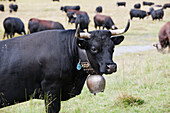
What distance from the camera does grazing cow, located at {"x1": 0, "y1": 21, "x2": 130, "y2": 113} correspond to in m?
3.81

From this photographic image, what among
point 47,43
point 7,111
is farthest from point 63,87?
point 7,111

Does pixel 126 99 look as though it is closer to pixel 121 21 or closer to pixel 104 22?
pixel 104 22

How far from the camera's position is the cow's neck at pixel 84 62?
3.94 meters

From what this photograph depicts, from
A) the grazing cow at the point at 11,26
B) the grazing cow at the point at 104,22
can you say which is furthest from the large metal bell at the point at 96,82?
the grazing cow at the point at 104,22

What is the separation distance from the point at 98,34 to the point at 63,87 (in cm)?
97

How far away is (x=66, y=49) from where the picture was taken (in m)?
3.97

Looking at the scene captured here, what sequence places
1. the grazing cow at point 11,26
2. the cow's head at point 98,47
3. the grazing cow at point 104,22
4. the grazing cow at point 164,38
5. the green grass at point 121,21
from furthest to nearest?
the grazing cow at point 104,22 → the green grass at point 121,21 → the grazing cow at point 11,26 → the grazing cow at point 164,38 → the cow's head at point 98,47

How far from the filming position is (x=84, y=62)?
394 cm

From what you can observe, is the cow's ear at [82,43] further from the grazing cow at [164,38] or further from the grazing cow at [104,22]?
the grazing cow at [104,22]

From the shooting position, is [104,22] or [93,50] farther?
[104,22]

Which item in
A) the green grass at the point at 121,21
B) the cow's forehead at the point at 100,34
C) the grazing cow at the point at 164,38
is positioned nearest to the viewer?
the cow's forehead at the point at 100,34

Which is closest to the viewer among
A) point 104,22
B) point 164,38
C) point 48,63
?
point 48,63

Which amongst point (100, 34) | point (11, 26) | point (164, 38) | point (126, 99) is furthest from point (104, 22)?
point (100, 34)

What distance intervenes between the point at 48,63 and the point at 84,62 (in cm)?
55
